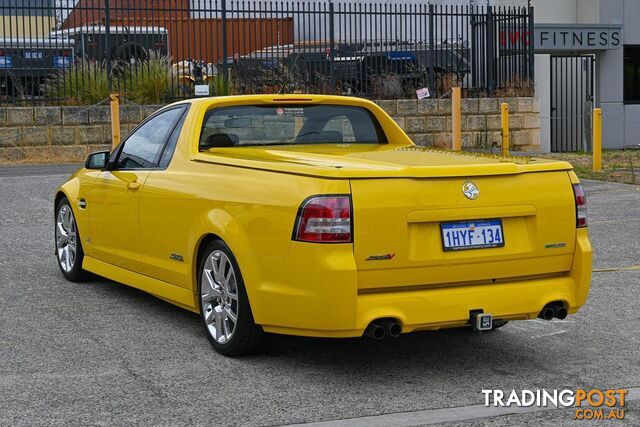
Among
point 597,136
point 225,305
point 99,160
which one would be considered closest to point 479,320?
point 225,305

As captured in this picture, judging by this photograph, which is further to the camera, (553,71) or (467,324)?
(553,71)

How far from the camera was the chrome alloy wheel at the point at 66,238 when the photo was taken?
875 cm

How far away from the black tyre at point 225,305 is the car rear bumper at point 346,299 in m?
0.17

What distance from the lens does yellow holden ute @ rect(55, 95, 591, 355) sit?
5.61 m

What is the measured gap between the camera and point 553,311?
20.1 ft

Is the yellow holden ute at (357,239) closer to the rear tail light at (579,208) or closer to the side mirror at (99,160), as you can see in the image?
the rear tail light at (579,208)

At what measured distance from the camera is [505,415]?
5.20 meters

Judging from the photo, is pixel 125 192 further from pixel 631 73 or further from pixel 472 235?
pixel 631 73

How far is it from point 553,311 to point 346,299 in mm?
1305

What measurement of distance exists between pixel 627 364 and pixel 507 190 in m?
1.23

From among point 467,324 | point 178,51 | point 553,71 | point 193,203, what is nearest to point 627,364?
point 467,324

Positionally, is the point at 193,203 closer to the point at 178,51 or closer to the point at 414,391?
the point at 414,391

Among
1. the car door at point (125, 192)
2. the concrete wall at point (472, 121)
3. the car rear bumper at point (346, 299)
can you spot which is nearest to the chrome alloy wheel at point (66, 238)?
the car door at point (125, 192)

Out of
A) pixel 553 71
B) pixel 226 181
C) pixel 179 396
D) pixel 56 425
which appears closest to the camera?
pixel 56 425
